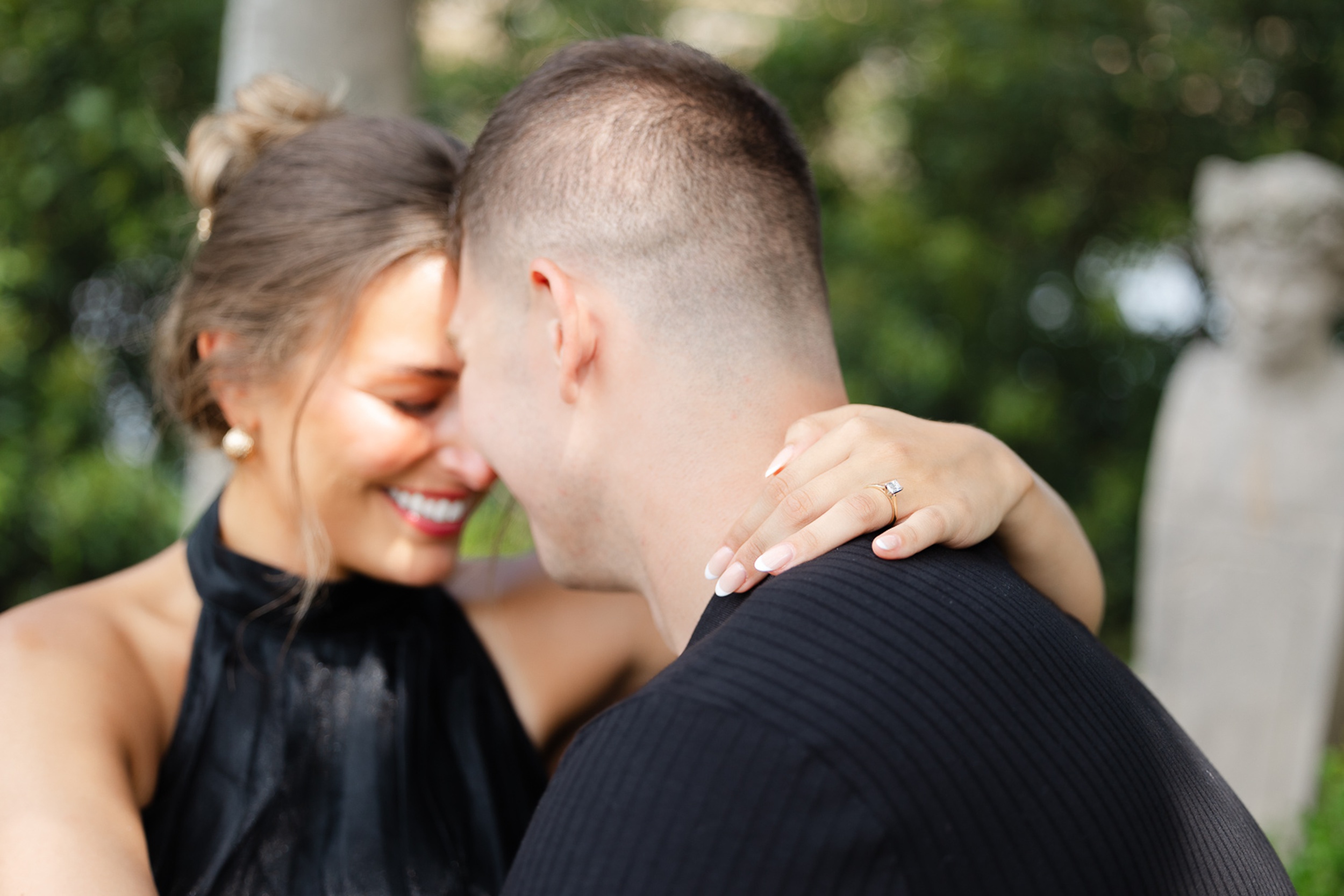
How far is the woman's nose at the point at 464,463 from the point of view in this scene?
212 cm

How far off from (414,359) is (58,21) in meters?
4.40

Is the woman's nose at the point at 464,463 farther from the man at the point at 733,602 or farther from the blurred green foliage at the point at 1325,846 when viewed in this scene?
the blurred green foliage at the point at 1325,846

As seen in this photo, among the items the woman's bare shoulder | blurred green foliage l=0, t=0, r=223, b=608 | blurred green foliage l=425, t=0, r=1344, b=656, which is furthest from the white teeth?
blurred green foliage l=425, t=0, r=1344, b=656

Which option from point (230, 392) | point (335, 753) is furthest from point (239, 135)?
point (335, 753)

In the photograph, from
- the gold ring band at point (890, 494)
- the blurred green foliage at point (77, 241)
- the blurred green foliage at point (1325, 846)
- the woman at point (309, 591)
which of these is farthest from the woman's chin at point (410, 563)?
the blurred green foliage at point (77, 241)

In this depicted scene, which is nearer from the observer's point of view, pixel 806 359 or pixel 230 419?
pixel 806 359

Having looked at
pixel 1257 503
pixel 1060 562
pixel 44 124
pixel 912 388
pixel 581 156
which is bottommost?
pixel 912 388

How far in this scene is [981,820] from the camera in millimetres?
1098

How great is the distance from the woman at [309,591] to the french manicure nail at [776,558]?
2.03 feet

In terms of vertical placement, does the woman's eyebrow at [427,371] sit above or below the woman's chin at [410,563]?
above

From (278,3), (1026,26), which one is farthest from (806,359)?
(1026,26)

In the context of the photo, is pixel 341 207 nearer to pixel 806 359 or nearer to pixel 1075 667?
pixel 806 359

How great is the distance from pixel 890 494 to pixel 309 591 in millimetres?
1247

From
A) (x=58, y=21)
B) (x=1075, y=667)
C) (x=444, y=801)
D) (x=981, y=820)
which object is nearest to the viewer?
(x=981, y=820)
